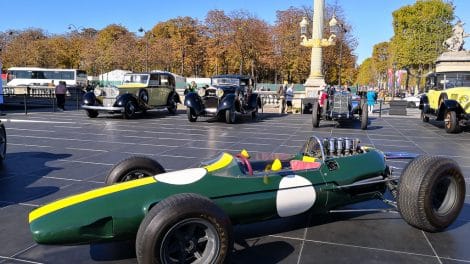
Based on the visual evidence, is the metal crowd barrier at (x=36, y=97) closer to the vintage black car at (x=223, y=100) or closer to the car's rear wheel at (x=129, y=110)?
the car's rear wheel at (x=129, y=110)

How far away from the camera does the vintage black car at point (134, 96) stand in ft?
53.3

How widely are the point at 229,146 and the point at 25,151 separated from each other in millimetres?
4347

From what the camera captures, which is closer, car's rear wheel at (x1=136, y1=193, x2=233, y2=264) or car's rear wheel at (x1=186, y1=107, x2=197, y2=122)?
car's rear wheel at (x1=136, y1=193, x2=233, y2=264)

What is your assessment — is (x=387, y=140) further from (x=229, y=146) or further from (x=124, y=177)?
(x=124, y=177)

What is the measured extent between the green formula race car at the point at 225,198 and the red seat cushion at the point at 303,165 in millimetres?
19

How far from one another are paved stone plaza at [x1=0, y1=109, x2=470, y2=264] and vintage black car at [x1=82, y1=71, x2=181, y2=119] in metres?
3.45

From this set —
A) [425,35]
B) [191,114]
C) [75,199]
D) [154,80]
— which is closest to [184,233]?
[75,199]

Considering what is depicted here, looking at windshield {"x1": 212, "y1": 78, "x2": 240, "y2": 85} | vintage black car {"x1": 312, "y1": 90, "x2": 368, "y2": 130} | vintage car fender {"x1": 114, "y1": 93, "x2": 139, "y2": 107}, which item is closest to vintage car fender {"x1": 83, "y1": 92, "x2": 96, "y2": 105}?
vintage car fender {"x1": 114, "y1": 93, "x2": 139, "y2": 107}

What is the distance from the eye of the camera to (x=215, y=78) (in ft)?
56.3

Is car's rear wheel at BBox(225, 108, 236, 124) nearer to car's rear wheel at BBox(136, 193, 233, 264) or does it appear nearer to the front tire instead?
the front tire

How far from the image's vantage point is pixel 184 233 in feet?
9.78

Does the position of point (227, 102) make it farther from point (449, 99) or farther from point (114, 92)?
point (449, 99)

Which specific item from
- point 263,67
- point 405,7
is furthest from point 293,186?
point 405,7

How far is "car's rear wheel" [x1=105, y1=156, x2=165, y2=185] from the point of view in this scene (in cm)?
Answer: 410
